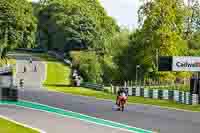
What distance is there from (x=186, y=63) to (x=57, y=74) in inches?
1743

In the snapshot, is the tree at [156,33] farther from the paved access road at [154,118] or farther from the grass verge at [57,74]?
the paved access road at [154,118]

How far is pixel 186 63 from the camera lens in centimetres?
4991

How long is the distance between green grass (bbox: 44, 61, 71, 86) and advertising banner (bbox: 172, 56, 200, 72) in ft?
91.3

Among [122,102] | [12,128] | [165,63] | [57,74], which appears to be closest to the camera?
[12,128]

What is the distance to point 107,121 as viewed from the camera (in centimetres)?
2739

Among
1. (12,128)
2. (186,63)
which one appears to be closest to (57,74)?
(186,63)

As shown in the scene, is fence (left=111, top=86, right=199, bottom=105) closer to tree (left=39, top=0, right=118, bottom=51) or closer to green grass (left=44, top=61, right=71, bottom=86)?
green grass (left=44, top=61, right=71, bottom=86)

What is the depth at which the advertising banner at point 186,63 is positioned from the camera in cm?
4944

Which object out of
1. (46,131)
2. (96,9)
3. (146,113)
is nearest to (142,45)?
(146,113)

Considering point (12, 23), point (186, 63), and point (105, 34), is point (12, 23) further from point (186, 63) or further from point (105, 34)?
point (186, 63)

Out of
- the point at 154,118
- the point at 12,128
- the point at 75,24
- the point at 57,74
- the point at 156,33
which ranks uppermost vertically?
the point at 75,24

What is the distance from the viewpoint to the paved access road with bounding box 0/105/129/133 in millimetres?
23031

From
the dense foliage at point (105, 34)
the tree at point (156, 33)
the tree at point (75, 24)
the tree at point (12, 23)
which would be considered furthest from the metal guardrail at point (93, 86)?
the tree at point (75, 24)

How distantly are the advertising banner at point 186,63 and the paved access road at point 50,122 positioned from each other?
20.4m
